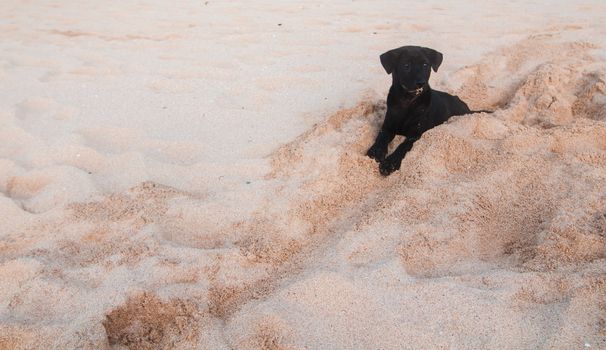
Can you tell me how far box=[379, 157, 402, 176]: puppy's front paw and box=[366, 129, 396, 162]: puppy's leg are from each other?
0.35 ft

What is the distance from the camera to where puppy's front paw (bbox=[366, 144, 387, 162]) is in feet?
10.3

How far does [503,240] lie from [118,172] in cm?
217

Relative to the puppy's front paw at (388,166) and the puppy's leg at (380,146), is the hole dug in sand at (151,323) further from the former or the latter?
the puppy's leg at (380,146)

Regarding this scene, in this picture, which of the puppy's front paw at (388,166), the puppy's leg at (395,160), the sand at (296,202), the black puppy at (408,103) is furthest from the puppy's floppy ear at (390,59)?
the puppy's front paw at (388,166)

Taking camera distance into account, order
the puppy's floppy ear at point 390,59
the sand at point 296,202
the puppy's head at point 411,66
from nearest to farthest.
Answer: the sand at point 296,202, the puppy's head at point 411,66, the puppy's floppy ear at point 390,59

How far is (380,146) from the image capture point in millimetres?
3223

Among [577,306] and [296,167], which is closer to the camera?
[577,306]

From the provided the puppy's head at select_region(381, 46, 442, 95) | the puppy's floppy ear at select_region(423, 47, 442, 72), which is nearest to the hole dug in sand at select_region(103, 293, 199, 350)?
the puppy's head at select_region(381, 46, 442, 95)

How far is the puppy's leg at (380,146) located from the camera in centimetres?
315

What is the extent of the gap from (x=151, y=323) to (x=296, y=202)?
40.0 inches

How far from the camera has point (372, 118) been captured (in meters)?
3.58

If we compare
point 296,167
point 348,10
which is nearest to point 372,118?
point 296,167

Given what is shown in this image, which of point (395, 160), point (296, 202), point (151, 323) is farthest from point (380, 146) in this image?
point (151, 323)

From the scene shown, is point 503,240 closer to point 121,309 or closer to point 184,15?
point 121,309
